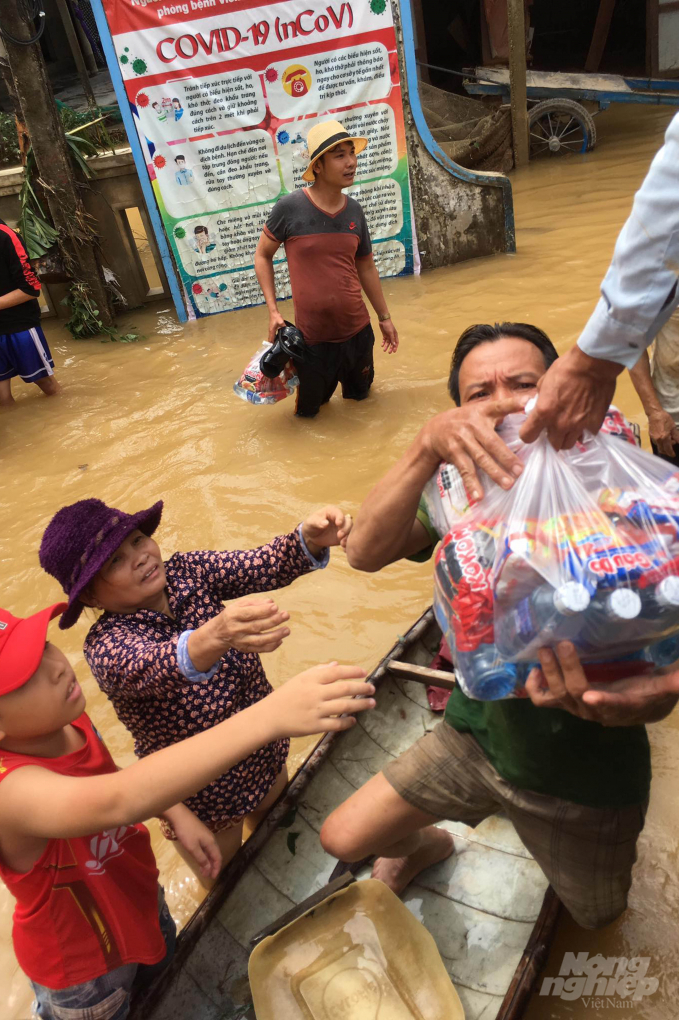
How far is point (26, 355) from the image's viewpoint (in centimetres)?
604

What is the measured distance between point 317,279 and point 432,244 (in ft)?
10.8

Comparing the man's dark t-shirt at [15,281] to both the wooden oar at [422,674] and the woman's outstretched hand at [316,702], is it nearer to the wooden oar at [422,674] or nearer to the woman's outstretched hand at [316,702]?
the wooden oar at [422,674]

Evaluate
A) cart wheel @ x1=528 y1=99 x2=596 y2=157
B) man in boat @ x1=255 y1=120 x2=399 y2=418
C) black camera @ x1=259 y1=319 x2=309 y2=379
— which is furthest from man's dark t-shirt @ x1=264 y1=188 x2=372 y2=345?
cart wheel @ x1=528 y1=99 x2=596 y2=157

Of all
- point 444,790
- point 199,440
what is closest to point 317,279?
point 199,440

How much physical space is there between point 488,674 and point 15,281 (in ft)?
17.7

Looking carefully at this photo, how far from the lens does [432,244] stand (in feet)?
25.1

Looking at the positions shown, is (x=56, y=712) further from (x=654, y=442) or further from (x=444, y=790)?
(x=654, y=442)

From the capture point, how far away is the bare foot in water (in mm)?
2299

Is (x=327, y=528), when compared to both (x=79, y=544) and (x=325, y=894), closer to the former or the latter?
(x=79, y=544)

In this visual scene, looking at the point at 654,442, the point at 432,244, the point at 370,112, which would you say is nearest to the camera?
the point at 654,442

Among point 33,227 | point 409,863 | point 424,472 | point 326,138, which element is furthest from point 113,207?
point 409,863

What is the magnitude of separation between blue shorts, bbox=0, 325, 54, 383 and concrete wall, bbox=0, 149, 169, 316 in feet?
6.01

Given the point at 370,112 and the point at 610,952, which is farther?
the point at 370,112

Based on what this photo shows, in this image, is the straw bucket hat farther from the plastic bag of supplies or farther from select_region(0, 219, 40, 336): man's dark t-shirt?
select_region(0, 219, 40, 336): man's dark t-shirt
